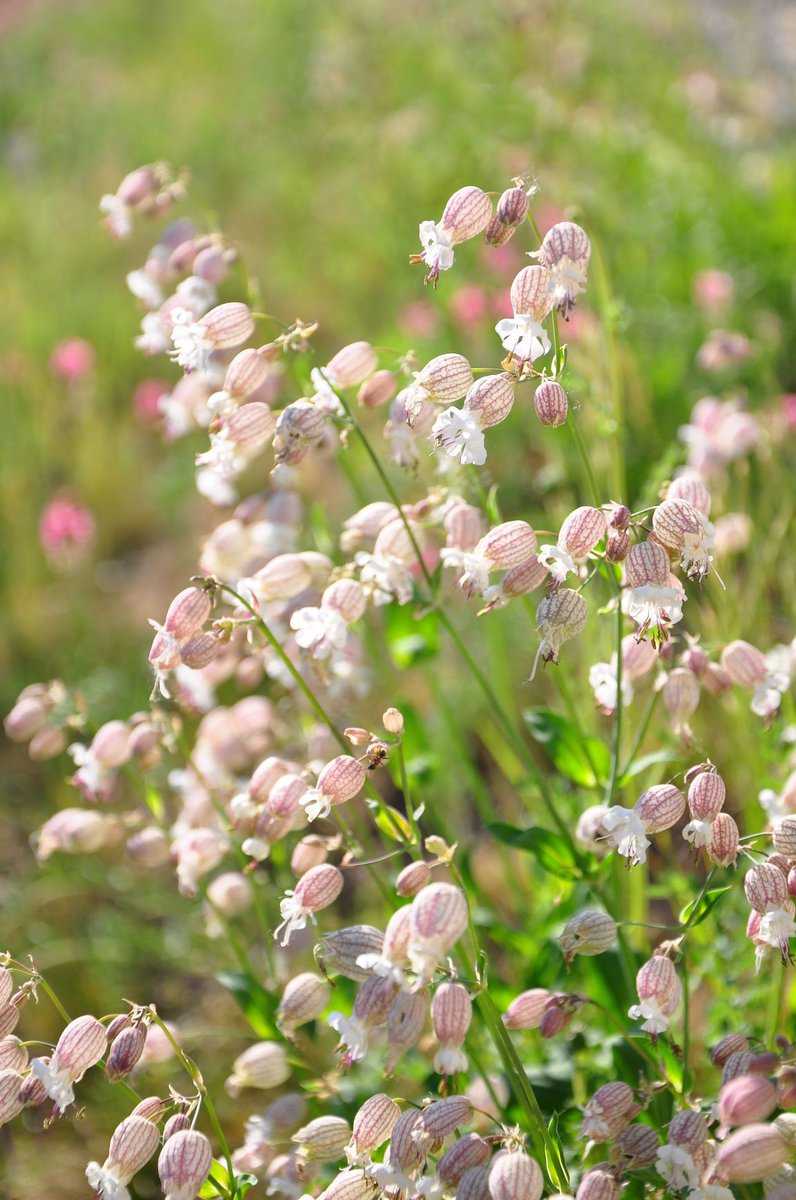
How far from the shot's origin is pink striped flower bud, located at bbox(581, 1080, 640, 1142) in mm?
1317

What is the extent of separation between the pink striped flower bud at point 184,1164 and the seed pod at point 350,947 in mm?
223

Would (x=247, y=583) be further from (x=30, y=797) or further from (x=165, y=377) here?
(x=165, y=377)

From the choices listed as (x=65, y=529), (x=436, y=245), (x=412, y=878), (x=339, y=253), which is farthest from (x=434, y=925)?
(x=339, y=253)

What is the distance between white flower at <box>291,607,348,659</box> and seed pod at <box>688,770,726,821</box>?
0.46 meters

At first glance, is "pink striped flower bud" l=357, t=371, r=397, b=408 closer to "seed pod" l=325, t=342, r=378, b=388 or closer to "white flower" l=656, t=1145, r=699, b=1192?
"seed pod" l=325, t=342, r=378, b=388

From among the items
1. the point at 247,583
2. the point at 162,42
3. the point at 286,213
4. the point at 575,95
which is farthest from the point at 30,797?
the point at 162,42

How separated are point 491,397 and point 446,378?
100mm

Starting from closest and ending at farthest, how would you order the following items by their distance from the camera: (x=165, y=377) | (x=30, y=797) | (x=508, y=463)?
(x=30, y=797), (x=508, y=463), (x=165, y=377)

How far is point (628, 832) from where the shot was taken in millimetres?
1333

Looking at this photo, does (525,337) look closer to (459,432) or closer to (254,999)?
(459,432)

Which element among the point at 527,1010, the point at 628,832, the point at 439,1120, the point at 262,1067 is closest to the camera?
the point at 439,1120

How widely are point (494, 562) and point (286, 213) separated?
491 cm

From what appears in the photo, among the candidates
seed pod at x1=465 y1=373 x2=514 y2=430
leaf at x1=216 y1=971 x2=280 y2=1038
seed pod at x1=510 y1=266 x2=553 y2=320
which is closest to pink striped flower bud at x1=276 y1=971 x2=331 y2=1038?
leaf at x1=216 y1=971 x2=280 y2=1038

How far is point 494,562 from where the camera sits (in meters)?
1.41
